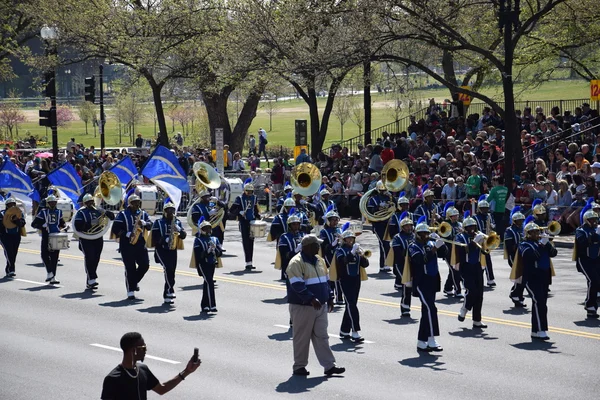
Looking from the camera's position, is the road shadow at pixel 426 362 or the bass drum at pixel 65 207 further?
the bass drum at pixel 65 207

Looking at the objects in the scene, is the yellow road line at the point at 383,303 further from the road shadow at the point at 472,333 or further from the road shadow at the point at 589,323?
the road shadow at the point at 472,333

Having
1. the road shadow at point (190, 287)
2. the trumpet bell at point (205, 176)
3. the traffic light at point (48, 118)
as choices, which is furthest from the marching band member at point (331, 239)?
the traffic light at point (48, 118)

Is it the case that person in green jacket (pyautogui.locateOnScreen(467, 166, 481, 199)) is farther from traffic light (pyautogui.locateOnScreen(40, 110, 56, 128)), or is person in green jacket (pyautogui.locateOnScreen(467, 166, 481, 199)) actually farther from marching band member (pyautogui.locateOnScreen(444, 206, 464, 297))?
traffic light (pyautogui.locateOnScreen(40, 110, 56, 128))

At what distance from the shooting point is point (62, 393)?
12.6 metres

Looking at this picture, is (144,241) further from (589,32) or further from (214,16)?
(214,16)

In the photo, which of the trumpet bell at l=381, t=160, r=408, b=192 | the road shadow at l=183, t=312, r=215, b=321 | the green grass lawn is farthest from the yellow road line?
the green grass lawn

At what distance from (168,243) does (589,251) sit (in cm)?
710

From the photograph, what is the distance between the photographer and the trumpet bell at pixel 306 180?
74.3 feet

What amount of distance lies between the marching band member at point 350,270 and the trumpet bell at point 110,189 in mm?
7530

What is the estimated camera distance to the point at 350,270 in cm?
1501

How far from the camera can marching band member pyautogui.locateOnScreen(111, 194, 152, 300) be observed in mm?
19266

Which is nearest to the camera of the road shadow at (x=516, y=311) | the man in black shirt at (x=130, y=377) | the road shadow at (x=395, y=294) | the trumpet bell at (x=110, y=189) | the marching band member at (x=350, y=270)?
the man in black shirt at (x=130, y=377)

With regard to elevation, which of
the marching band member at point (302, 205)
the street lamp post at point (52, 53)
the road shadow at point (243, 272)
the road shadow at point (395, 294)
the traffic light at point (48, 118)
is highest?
the street lamp post at point (52, 53)

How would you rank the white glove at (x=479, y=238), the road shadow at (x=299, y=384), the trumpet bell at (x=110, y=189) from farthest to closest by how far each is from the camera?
the trumpet bell at (x=110, y=189) → the white glove at (x=479, y=238) → the road shadow at (x=299, y=384)
